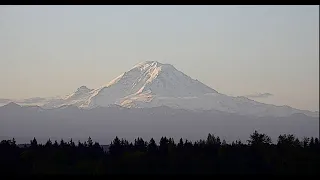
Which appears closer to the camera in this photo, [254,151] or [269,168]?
[269,168]

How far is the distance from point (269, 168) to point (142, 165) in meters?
4.00

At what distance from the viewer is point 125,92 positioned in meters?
162

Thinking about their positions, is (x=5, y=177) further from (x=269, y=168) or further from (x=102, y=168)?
(x=269, y=168)

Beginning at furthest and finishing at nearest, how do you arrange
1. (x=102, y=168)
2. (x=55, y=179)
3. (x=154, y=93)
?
1. (x=154, y=93)
2. (x=102, y=168)
3. (x=55, y=179)

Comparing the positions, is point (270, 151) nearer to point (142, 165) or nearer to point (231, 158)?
point (231, 158)

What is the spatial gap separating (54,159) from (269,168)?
25.6 ft

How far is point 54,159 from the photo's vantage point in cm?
1802
